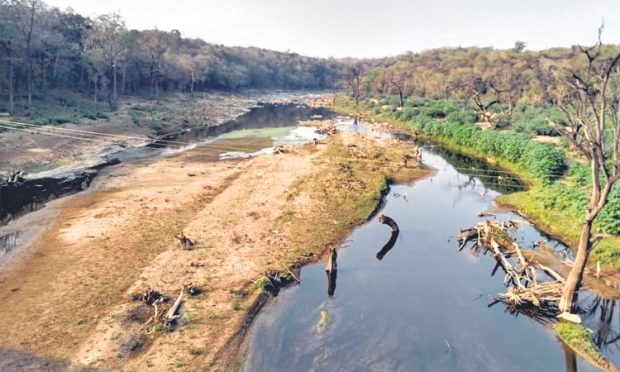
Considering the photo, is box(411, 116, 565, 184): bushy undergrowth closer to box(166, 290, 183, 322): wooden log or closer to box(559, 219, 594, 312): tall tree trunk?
box(559, 219, 594, 312): tall tree trunk

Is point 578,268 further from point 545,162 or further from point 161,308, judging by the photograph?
point 545,162

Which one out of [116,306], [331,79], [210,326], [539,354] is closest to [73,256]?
[116,306]

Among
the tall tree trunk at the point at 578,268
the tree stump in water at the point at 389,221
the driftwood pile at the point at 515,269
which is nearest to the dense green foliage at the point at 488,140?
the driftwood pile at the point at 515,269

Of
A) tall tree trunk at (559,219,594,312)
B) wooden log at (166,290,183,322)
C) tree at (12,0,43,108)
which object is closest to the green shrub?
tall tree trunk at (559,219,594,312)

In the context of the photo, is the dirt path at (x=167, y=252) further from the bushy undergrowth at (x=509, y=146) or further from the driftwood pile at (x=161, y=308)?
the bushy undergrowth at (x=509, y=146)

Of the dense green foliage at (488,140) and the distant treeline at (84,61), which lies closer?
the dense green foliage at (488,140)
